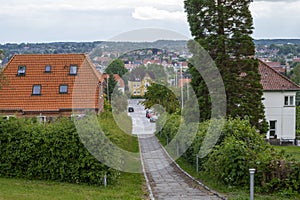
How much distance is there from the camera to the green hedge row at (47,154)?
15680mm

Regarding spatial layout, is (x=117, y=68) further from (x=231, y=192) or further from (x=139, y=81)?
(x=231, y=192)

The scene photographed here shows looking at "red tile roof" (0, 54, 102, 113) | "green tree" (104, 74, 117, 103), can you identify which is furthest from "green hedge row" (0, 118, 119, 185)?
"green tree" (104, 74, 117, 103)

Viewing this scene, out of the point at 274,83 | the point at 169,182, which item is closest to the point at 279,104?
the point at 274,83

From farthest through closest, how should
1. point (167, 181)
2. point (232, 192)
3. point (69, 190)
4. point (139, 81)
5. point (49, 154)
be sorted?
point (139, 81)
point (167, 181)
point (49, 154)
point (69, 190)
point (232, 192)

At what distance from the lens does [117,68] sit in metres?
34.8

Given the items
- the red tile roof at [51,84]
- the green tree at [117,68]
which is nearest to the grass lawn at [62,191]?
the green tree at [117,68]

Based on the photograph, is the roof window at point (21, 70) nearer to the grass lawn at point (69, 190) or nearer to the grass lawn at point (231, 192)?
the grass lawn at point (69, 190)

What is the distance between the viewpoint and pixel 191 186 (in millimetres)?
15672

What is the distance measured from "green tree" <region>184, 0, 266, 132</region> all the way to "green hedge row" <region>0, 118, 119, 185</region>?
15.5 metres

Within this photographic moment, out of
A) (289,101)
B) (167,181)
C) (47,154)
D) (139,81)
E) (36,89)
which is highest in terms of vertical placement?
(139,81)

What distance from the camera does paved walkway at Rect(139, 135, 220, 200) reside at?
13.5 meters

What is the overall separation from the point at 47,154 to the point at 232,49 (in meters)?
17.6

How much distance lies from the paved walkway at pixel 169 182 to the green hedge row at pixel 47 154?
1858 mm

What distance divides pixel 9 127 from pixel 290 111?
35792 mm
